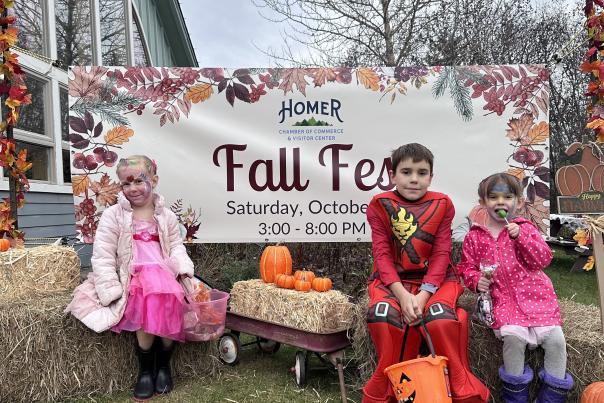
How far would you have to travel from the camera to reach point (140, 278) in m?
2.92

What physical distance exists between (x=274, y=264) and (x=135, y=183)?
3.87 feet

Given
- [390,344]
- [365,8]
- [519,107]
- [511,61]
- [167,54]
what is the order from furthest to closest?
1. [511,61]
2. [167,54]
3. [365,8]
4. [519,107]
5. [390,344]

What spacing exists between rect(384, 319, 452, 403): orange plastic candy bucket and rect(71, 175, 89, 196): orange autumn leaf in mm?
2965

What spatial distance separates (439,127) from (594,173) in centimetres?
124

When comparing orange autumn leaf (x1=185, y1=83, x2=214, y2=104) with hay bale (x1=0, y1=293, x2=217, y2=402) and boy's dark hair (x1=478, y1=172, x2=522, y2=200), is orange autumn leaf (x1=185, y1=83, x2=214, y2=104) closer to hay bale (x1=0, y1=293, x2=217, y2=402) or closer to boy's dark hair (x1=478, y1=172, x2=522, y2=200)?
hay bale (x1=0, y1=293, x2=217, y2=402)

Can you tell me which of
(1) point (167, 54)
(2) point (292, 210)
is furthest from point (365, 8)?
(2) point (292, 210)

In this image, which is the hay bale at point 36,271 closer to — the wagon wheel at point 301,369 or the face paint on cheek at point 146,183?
the face paint on cheek at point 146,183

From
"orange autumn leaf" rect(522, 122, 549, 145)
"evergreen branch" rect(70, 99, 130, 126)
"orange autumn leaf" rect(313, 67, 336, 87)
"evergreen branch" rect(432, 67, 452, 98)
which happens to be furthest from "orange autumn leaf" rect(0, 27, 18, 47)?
"orange autumn leaf" rect(522, 122, 549, 145)

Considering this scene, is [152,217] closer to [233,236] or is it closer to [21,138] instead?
[233,236]

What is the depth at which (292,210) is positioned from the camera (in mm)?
3891

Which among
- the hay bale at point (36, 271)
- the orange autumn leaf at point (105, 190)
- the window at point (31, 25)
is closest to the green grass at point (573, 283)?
the orange autumn leaf at point (105, 190)

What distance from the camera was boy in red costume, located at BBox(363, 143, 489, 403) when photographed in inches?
91.0

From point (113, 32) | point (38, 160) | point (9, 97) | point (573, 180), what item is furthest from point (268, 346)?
point (113, 32)

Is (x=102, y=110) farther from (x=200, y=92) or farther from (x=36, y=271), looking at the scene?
(x=36, y=271)
